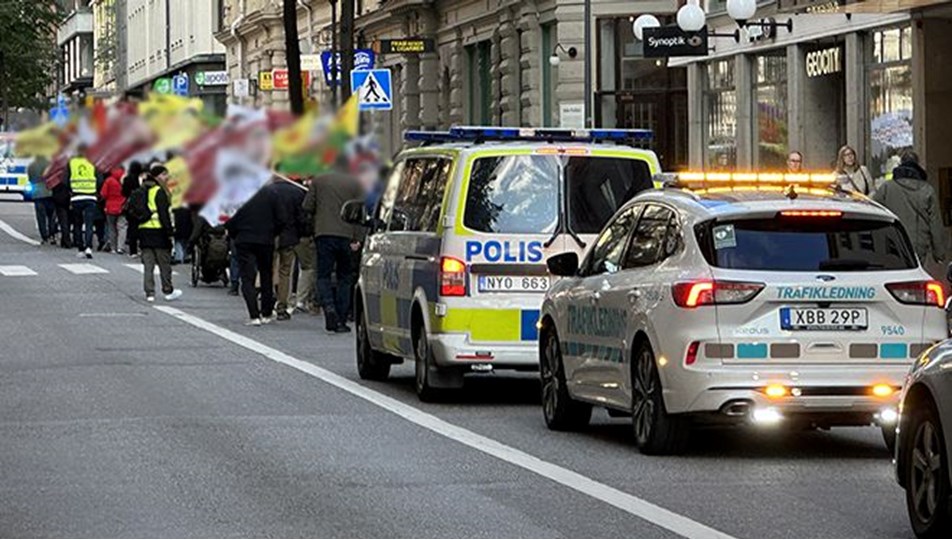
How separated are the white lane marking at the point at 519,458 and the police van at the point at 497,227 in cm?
58

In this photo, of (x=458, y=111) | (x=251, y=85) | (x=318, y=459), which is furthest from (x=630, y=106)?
(x=251, y=85)

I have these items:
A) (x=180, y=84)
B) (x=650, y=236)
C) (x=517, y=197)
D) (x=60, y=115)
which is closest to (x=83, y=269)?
(x=517, y=197)

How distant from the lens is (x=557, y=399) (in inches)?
624

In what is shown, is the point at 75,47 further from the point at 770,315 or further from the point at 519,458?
the point at 519,458

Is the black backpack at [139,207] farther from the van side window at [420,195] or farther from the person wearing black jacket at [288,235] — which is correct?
the van side window at [420,195]

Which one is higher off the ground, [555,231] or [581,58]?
[581,58]

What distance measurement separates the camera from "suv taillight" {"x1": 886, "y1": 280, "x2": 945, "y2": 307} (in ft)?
45.0

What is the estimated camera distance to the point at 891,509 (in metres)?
11.8

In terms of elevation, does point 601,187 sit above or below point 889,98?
below

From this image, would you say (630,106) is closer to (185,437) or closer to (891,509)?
(185,437)

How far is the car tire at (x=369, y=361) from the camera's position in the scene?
20125mm

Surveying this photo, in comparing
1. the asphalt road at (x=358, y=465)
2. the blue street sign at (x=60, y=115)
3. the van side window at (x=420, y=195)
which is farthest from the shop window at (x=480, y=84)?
the blue street sign at (x=60, y=115)

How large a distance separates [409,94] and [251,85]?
50.2 meters

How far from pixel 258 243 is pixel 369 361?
537 cm
